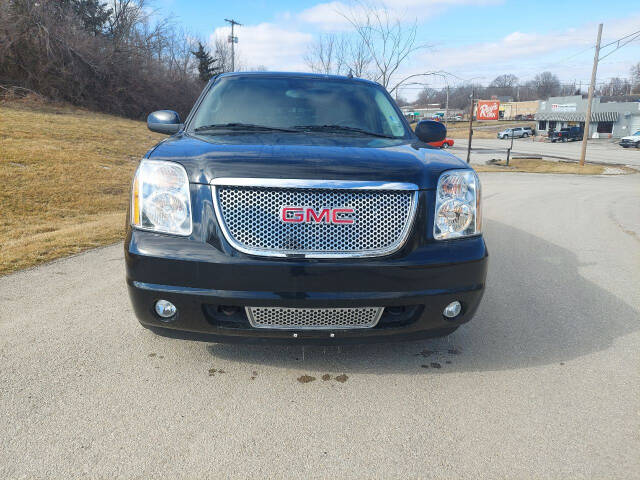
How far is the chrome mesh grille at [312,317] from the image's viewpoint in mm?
2410

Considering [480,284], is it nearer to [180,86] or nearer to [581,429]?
[581,429]

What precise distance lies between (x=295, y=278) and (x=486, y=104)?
60218 mm

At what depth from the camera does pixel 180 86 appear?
36.5m

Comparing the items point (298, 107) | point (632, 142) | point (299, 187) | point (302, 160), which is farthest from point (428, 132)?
point (632, 142)

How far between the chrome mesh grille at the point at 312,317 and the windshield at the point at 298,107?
56.5 inches

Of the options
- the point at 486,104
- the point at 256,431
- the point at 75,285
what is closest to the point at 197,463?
the point at 256,431

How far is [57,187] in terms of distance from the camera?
9047 mm

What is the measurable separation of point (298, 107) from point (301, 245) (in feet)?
5.47

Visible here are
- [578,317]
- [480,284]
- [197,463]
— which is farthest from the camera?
[578,317]

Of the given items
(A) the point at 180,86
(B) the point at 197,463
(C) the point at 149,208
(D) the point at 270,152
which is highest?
(A) the point at 180,86

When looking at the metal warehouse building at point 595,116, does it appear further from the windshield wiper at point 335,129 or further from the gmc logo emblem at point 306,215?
the gmc logo emblem at point 306,215

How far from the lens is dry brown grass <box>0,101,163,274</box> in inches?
219

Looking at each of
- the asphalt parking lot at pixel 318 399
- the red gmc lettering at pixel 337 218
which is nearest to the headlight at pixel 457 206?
the red gmc lettering at pixel 337 218

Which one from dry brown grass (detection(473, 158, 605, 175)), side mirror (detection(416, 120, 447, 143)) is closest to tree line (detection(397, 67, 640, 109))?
dry brown grass (detection(473, 158, 605, 175))
